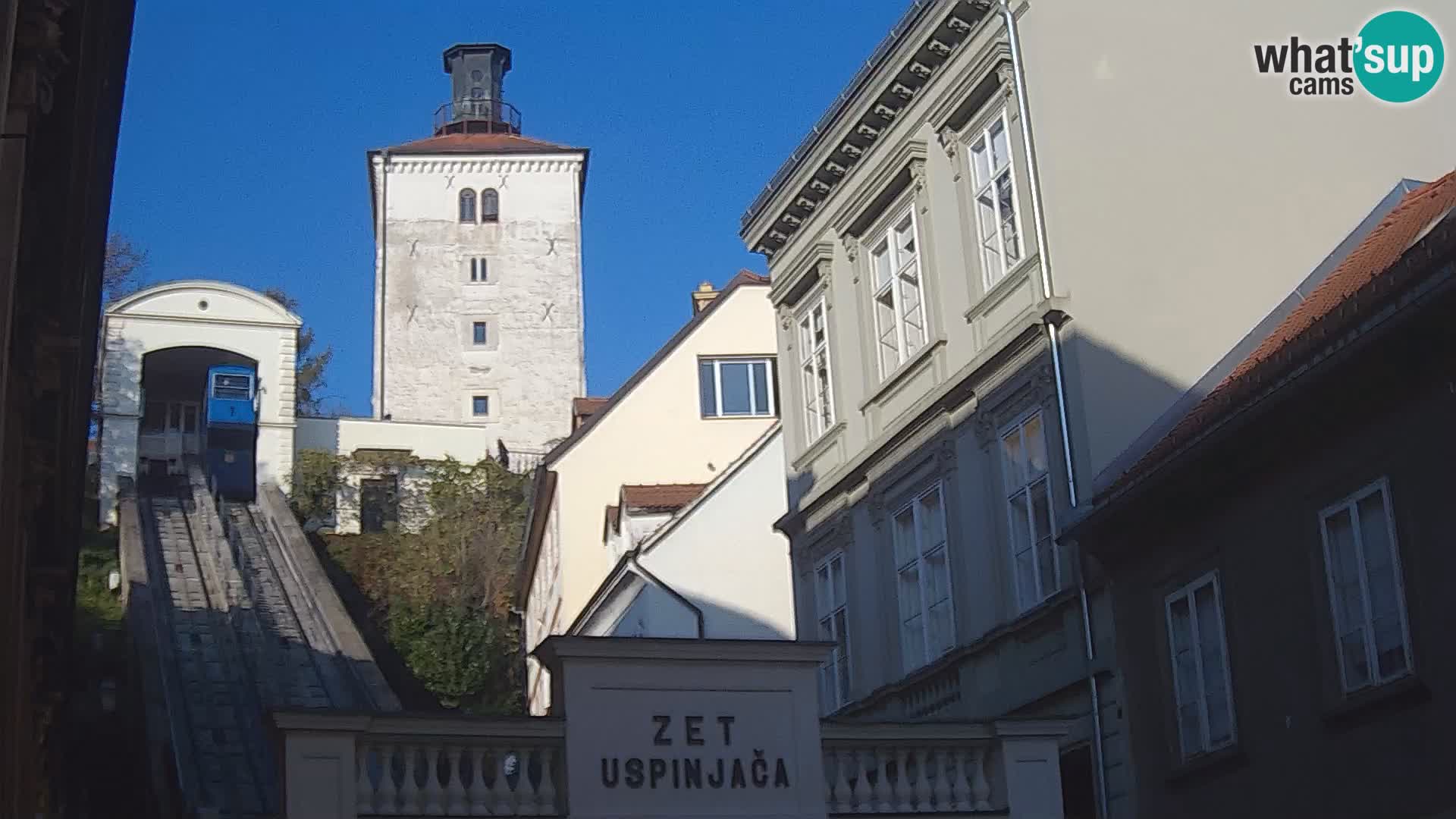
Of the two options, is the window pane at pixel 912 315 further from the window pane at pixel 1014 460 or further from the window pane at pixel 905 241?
the window pane at pixel 1014 460

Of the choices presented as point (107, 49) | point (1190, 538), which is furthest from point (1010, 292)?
point (107, 49)

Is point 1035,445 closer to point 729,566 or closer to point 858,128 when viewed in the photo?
point 858,128

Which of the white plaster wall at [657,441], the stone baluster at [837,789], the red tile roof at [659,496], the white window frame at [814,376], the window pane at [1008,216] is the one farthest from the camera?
the white plaster wall at [657,441]

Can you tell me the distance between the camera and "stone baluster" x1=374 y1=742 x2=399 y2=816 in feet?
45.7

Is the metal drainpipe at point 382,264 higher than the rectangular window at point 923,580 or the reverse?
higher

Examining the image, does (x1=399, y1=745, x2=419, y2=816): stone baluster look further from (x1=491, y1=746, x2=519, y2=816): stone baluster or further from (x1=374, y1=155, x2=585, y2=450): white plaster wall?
(x1=374, y1=155, x2=585, y2=450): white plaster wall

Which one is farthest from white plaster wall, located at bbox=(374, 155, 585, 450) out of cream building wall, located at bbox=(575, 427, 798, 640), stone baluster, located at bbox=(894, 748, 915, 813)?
stone baluster, located at bbox=(894, 748, 915, 813)

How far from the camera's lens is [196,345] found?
62.3 metres

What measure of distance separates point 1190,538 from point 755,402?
26.1m

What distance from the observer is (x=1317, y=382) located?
594 inches

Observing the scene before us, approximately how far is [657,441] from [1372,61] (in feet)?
77.2

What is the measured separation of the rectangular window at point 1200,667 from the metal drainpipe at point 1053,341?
112 cm

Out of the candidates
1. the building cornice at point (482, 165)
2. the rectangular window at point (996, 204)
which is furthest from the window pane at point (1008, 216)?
the building cornice at point (482, 165)

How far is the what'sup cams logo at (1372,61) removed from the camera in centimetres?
2069
